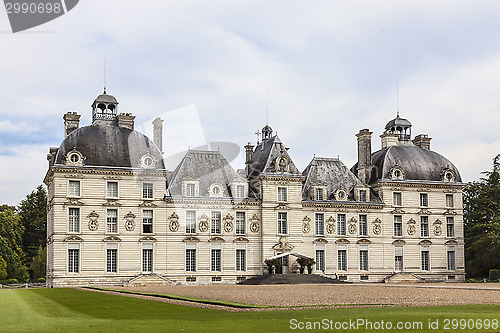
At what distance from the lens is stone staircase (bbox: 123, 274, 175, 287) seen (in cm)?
4684

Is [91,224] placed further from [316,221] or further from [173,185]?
[316,221]

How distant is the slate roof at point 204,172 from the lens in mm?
50938

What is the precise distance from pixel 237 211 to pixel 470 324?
35.8 meters

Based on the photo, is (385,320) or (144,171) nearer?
(385,320)

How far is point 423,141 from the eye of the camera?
202ft

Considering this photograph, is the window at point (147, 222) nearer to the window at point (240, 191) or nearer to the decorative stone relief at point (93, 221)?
the decorative stone relief at point (93, 221)

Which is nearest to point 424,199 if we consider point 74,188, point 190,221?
point 190,221

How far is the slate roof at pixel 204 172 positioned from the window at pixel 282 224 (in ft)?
13.7

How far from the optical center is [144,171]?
49.0 m

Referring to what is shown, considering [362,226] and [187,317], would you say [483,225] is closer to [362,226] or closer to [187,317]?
[362,226]

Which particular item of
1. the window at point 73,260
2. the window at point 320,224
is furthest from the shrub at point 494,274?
the window at point 73,260

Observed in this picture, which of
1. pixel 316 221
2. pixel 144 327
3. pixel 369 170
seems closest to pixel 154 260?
pixel 316 221

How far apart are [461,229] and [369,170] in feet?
29.9

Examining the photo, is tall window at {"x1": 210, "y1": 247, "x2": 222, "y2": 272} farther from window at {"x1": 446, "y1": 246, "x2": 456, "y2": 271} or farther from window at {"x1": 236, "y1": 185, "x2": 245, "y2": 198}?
window at {"x1": 446, "y1": 246, "x2": 456, "y2": 271}
